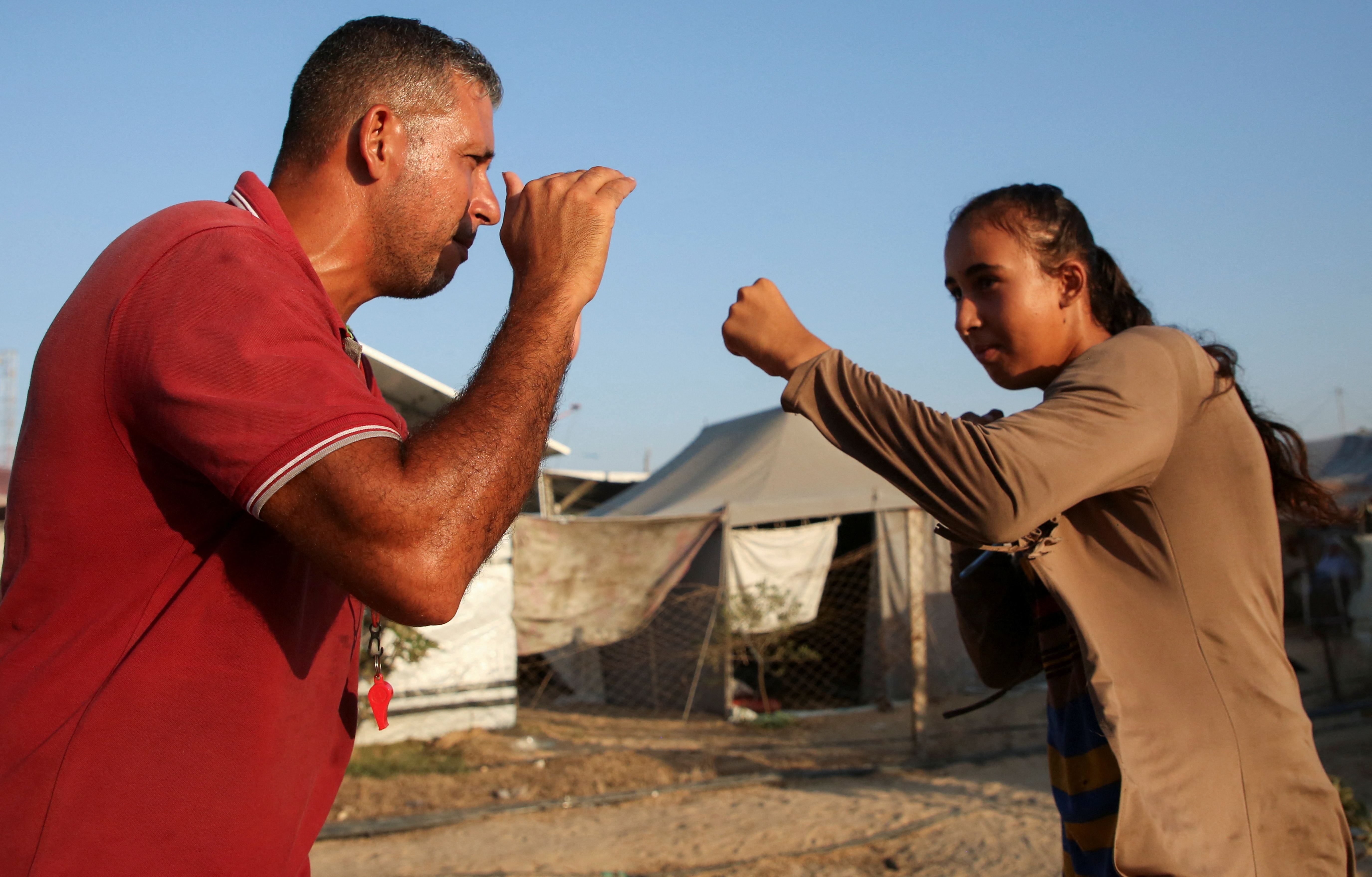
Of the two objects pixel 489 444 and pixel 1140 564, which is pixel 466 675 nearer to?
Result: pixel 1140 564

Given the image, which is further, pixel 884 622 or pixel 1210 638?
pixel 884 622

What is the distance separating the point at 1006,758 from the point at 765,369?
7252mm

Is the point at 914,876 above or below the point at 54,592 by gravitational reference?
below

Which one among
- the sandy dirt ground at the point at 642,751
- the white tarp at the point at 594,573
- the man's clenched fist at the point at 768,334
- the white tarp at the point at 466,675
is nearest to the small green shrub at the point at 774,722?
the sandy dirt ground at the point at 642,751

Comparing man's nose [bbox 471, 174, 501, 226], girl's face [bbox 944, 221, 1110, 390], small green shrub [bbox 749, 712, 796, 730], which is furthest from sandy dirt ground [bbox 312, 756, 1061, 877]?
man's nose [bbox 471, 174, 501, 226]

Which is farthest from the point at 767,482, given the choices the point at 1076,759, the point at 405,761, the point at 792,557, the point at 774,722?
the point at 1076,759

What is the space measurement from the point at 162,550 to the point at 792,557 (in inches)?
408

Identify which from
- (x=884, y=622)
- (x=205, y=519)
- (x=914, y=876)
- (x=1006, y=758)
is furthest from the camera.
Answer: (x=884, y=622)

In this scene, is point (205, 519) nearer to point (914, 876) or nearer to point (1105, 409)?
point (1105, 409)

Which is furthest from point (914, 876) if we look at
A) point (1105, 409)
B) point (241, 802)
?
point (241, 802)

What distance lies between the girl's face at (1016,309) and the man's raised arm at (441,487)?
97cm

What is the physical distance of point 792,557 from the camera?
36.7 feet

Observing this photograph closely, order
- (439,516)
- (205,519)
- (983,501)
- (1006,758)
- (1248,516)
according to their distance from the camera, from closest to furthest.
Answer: (439,516)
(205,519)
(983,501)
(1248,516)
(1006,758)

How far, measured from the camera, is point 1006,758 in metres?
7.77
